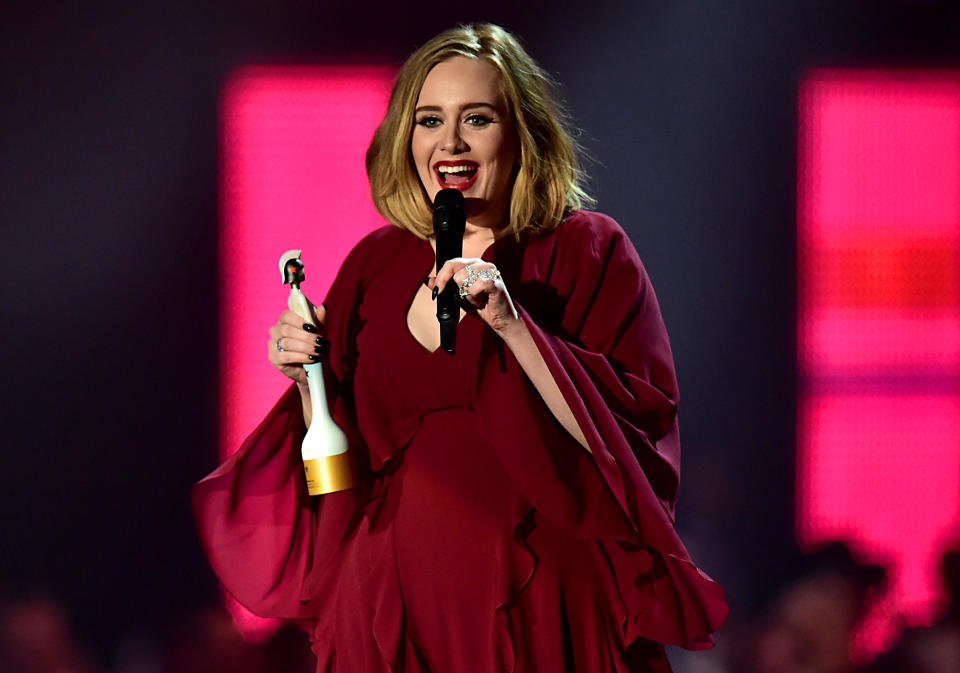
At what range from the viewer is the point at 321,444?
4.70 feet

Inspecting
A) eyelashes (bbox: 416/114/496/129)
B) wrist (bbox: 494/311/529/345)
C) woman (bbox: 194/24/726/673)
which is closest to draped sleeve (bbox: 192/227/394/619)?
woman (bbox: 194/24/726/673)

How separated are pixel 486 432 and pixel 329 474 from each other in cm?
24

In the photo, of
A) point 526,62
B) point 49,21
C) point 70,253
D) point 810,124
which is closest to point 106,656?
point 70,253

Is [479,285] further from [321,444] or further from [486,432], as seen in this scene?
[321,444]

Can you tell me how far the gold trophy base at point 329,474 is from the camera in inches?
55.9

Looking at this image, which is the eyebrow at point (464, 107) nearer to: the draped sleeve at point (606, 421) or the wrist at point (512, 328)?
the draped sleeve at point (606, 421)

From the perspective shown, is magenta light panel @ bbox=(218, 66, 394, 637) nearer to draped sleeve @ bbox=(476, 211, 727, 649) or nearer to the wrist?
draped sleeve @ bbox=(476, 211, 727, 649)

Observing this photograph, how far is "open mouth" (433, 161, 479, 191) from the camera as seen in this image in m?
1.48

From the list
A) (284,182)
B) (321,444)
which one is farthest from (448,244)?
(284,182)

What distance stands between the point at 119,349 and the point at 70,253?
24 centimetres

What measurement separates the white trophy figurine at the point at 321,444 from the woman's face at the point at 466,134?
25 centimetres

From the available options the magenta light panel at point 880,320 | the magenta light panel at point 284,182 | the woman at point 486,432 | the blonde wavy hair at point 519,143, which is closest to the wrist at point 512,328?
the woman at point 486,432

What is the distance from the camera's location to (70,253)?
89.8 inches

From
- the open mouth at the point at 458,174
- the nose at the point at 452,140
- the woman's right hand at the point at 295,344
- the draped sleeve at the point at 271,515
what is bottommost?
the draped sleeve at the point at 271,515
